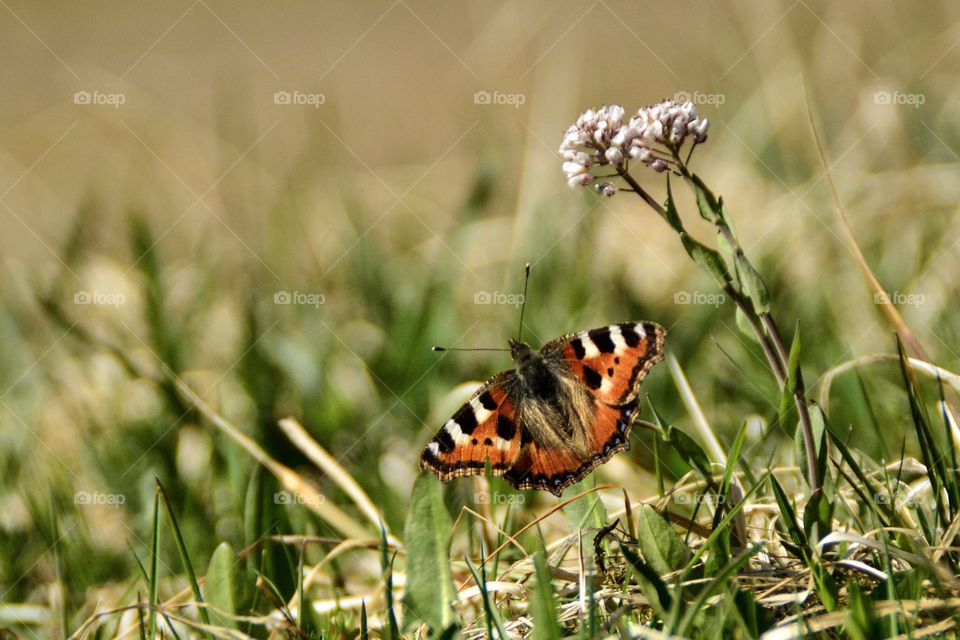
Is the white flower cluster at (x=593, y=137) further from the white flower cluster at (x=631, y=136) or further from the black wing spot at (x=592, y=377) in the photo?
the black wing spot at (x=592, y=377)

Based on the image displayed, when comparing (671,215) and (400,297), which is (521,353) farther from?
(400,297)

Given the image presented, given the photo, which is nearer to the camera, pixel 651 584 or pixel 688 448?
pixel 651 584

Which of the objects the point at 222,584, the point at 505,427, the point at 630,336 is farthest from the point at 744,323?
the point at 222,584

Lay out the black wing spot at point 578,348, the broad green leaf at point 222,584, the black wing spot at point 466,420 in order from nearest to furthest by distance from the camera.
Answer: the broad green leaf at point 222,584 → the black wing spot at point 466,420 → the black wing spot at point 578,348

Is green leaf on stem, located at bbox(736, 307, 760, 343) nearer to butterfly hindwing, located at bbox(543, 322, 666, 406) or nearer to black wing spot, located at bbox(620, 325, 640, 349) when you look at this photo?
butterfly hindwing, located at bbox(543, 322, 666, 406)

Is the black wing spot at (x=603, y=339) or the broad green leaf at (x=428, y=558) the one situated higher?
the black wing spot at (x=603, y=339)

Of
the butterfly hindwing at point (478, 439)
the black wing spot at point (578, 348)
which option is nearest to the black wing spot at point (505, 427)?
the butterfly hindwing at point (478, 439)

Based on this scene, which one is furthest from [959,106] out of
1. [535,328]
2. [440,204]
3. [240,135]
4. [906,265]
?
[240,135]

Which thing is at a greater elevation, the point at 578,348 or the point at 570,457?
the point at 578,348
